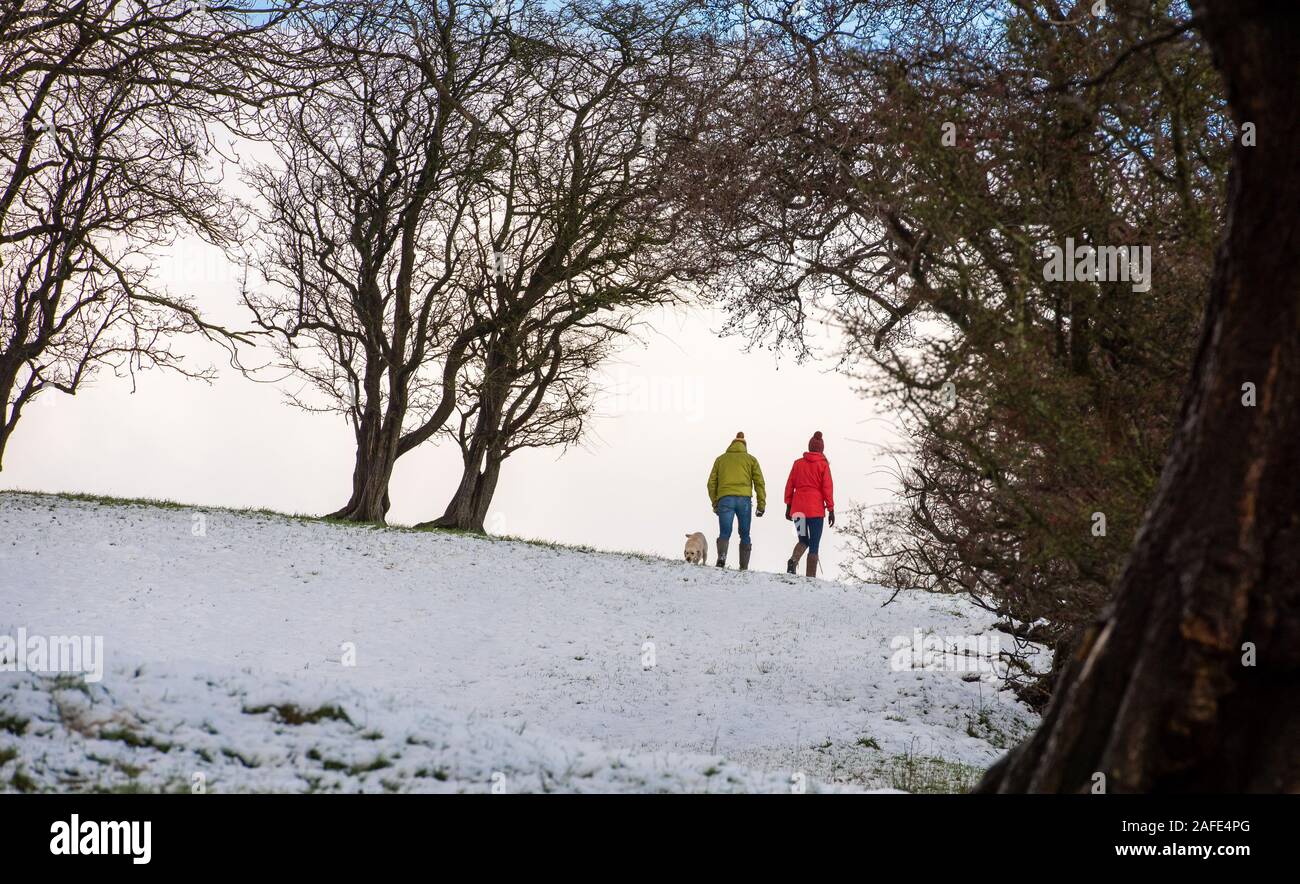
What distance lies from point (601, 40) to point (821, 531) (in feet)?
34.5

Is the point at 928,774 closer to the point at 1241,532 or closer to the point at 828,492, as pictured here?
the point at 1241,532

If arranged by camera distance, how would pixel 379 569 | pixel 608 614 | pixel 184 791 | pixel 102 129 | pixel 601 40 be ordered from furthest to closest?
1. pixel 601 40
2. pixel 102 129
3. pixel 379 569
4. pixel 608 614
5. pixel 184 791

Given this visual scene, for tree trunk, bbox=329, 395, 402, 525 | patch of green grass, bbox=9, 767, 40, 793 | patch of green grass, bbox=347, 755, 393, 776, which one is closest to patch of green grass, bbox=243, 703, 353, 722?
patch of green grass, bbox=347, 755, 393, 776

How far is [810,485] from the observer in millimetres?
18625

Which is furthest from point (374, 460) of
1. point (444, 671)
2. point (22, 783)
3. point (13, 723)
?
point (22, 783)

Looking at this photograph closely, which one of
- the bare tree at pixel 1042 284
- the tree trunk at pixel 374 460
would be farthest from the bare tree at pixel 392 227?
the bare tree at pixel 1042 284

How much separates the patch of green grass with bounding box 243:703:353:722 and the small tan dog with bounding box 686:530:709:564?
48.4 ft

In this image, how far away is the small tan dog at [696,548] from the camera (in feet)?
71.6

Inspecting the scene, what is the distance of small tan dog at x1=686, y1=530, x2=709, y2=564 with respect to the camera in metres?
21.8

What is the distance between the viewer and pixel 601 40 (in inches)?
855

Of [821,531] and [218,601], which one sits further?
[821,531]

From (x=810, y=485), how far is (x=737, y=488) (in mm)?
1657
